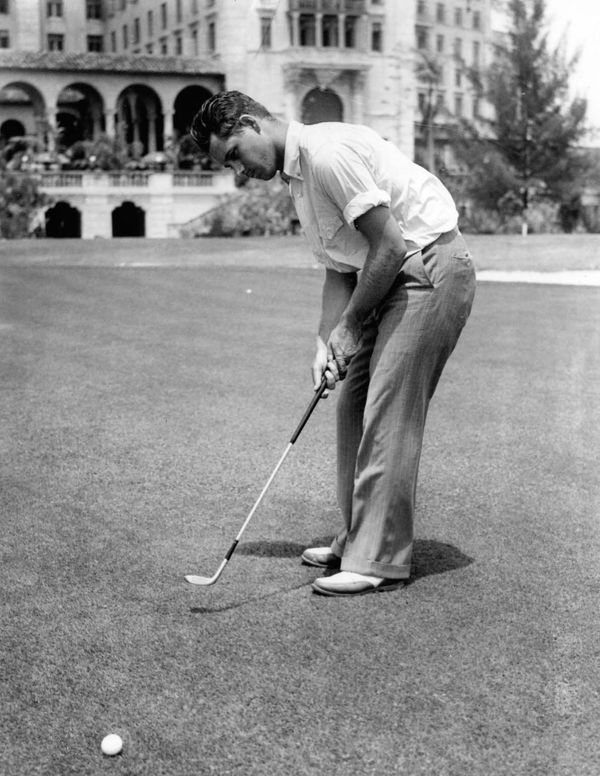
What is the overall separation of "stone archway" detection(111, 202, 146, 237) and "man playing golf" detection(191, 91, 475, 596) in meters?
49.1

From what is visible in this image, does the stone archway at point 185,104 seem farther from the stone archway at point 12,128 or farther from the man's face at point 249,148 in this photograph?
the man's face at point 249,148

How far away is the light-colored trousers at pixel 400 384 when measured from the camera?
421 cm

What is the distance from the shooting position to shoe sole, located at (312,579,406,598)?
14.3ft

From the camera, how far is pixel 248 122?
4.02 metres

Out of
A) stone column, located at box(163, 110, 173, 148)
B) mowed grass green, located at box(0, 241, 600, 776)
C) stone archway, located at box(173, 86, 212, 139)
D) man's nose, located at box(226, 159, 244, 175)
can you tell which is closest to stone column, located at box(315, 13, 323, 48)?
stone archway, located at box(173, 86, 212, 139)

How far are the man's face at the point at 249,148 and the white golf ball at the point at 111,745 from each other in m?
2.00

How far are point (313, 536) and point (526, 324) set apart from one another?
9802 mm

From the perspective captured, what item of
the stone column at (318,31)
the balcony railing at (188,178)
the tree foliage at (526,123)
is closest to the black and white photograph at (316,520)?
the tree foliage at (526,123)

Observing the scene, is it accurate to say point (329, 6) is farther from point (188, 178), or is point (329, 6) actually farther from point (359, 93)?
point (188, 178)

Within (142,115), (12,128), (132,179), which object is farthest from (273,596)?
(12,128)

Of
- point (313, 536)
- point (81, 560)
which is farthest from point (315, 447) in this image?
point (81, 560)

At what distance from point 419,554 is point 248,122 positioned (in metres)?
1.96

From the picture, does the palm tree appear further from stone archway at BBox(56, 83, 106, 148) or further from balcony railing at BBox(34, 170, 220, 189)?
stone archway at BBox(56, 83, 106, 148)

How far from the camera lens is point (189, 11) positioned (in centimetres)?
5709
